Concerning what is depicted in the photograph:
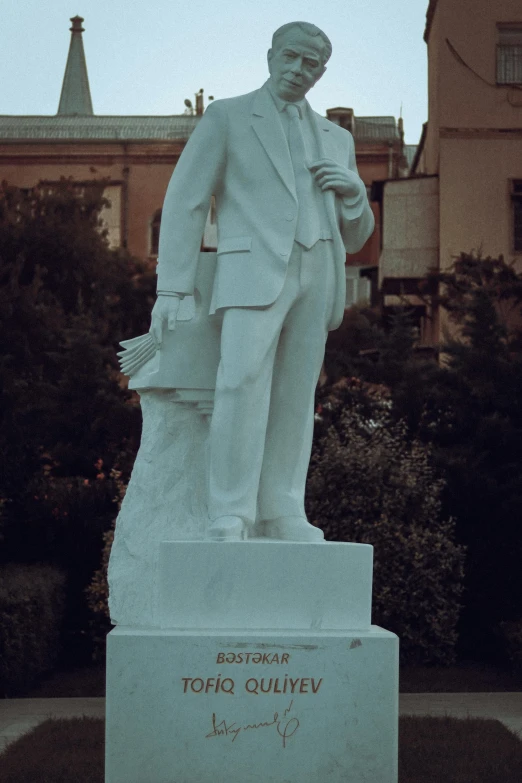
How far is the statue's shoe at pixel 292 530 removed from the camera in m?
6.41

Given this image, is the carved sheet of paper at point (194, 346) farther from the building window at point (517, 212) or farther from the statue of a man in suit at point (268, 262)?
the building window at point (517, 212)

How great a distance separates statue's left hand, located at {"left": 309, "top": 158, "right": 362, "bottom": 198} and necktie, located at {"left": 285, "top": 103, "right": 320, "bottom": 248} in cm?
5

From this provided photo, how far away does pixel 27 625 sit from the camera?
1259 centimetres

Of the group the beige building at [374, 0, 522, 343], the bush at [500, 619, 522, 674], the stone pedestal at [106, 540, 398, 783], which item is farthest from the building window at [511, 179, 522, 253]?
the stone pedestal at [106, 540, 398, 783]

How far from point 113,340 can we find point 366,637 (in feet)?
72.2

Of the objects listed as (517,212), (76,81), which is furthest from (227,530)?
(76,81)

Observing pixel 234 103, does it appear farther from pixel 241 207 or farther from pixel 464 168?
pixel 464 168

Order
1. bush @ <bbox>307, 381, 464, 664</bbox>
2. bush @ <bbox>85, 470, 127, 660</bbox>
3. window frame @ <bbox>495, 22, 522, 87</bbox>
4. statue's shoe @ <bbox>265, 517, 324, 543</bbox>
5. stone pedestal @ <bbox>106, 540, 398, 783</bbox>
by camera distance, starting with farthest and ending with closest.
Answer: window frame @ <bbox>495, 22, 522, 87</bbox>
bush @ <bbox>85, 470, 127, 660</bbox>
bush @ <bbox>307, 381, 464, 664</bbox>
statue's shoe @ <bbox>265, 517, 324, 543</bbox>
stone pedestal @ <bbox>106, 540, 398, 783</bbox>

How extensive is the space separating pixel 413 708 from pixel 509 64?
18.6 metres
